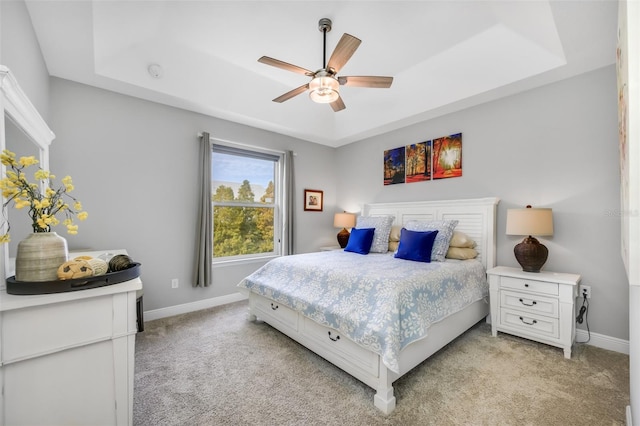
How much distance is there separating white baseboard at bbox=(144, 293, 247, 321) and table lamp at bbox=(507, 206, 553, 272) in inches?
137

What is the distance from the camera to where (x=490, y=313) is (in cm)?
281

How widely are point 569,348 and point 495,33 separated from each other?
9.74 feet

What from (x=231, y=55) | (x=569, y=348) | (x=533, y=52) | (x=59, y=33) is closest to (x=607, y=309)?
(x=569, y=348)

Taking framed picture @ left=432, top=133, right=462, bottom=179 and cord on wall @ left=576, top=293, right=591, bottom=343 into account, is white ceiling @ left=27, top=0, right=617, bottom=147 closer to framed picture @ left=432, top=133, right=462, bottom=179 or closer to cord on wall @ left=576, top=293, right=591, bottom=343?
framed picture @ left=432, top=133, right=462, bottom=179

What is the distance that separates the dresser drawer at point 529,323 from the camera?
239cm

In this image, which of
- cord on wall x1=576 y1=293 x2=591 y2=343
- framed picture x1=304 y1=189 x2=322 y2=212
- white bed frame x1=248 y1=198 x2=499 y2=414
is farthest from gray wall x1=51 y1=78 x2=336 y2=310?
cord on wall x1=576 y1=293 x2=591 y2=343

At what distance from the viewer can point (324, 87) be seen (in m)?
2.24

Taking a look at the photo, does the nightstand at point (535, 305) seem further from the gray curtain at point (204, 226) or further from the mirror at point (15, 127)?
the mirror at point (15, 127)

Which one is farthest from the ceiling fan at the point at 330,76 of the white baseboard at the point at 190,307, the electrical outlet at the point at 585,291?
the white baseboard at the point at 190,307

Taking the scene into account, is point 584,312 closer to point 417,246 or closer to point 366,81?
point 417,246

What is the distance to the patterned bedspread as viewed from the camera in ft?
5.82

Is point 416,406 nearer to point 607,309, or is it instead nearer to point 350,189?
point 607,309

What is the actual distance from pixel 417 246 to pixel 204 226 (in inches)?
103

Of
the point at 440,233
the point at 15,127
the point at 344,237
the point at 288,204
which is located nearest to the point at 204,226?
the point at 288,204
